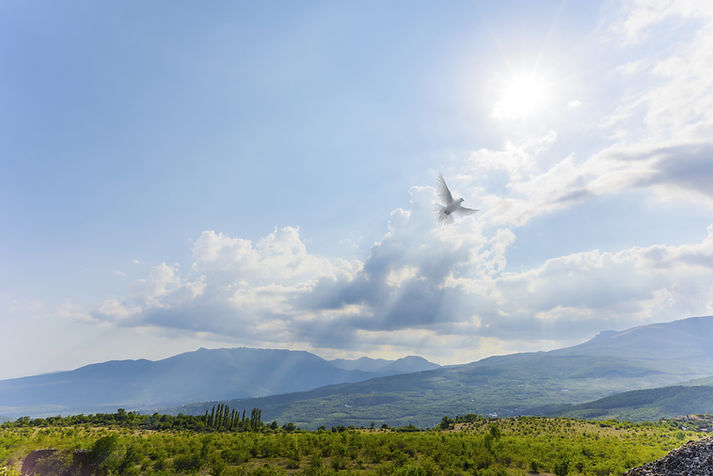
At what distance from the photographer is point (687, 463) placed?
16.5m

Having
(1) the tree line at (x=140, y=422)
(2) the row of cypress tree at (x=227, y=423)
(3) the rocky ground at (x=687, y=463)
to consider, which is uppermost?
(3) the rocky ground at (x=687, y=463)

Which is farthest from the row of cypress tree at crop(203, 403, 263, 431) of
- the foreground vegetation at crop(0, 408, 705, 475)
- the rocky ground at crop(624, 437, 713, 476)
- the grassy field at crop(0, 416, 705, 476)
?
the rocky ground at crop(624, 437, 713, 476)

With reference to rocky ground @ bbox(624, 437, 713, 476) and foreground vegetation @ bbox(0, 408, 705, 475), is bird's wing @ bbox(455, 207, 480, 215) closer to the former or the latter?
rocky ground @ bbox(624, 437, 713, 476)

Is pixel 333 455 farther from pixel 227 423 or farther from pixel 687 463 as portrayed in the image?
pixel 227 423

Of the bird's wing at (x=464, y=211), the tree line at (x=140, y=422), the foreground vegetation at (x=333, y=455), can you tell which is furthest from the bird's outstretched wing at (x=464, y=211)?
the tree line at (x=140, y=422)

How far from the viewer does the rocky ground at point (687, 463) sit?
52.1 ft

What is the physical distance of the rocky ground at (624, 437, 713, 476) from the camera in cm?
1589

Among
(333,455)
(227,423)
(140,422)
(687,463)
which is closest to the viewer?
(687,463)

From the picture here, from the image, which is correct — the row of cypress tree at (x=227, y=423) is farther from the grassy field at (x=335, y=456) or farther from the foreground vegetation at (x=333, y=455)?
the grassy field at (x=335, y=456)

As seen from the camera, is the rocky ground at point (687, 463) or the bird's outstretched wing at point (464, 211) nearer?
the rocky ground at point (687, 463)

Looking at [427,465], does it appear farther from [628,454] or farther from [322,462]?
[628,454]

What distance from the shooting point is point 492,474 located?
89.1ft

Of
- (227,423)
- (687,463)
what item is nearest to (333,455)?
(687,463)

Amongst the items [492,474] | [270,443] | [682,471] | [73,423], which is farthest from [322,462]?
[73,423]
